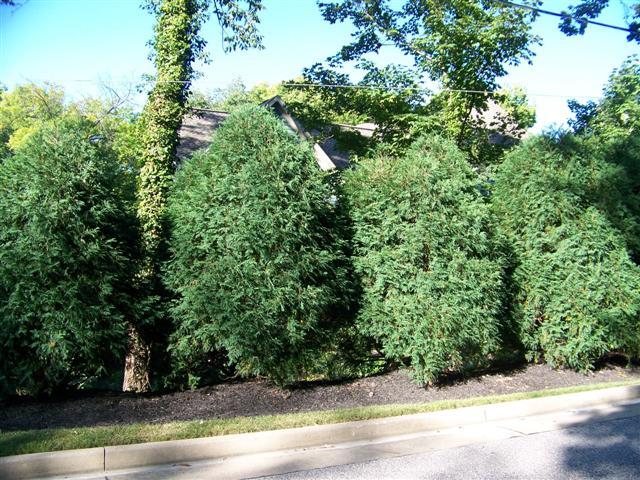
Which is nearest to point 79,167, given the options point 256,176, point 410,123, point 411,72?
point 256,176

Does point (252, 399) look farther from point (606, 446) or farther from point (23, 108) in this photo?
point (23, 108)

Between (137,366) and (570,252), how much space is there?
6.02 m

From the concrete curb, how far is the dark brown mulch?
2.31 feet

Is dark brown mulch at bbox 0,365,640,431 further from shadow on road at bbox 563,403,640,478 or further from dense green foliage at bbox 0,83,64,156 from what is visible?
dense green foliage at bbox 0,83,64,156

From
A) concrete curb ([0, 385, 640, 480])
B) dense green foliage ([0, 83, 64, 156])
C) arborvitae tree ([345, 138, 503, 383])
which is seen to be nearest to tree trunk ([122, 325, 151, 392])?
concrete curb ([0, 385, 640, 480])

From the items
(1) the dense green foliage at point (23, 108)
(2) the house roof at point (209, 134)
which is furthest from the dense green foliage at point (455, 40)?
(1) the dense green foliage at point (23, 108)

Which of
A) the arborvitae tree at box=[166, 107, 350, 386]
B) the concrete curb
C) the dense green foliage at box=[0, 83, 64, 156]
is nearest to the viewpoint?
the concrete curb

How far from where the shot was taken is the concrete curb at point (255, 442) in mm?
4277

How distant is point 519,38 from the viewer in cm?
1161

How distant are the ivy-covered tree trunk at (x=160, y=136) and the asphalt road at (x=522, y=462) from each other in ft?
11.3

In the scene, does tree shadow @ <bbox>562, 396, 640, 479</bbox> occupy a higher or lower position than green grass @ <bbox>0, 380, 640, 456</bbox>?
lower

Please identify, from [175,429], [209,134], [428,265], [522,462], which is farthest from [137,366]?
[209,134]

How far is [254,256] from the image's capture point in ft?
20.9

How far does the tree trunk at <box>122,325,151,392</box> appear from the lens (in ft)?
23.3
